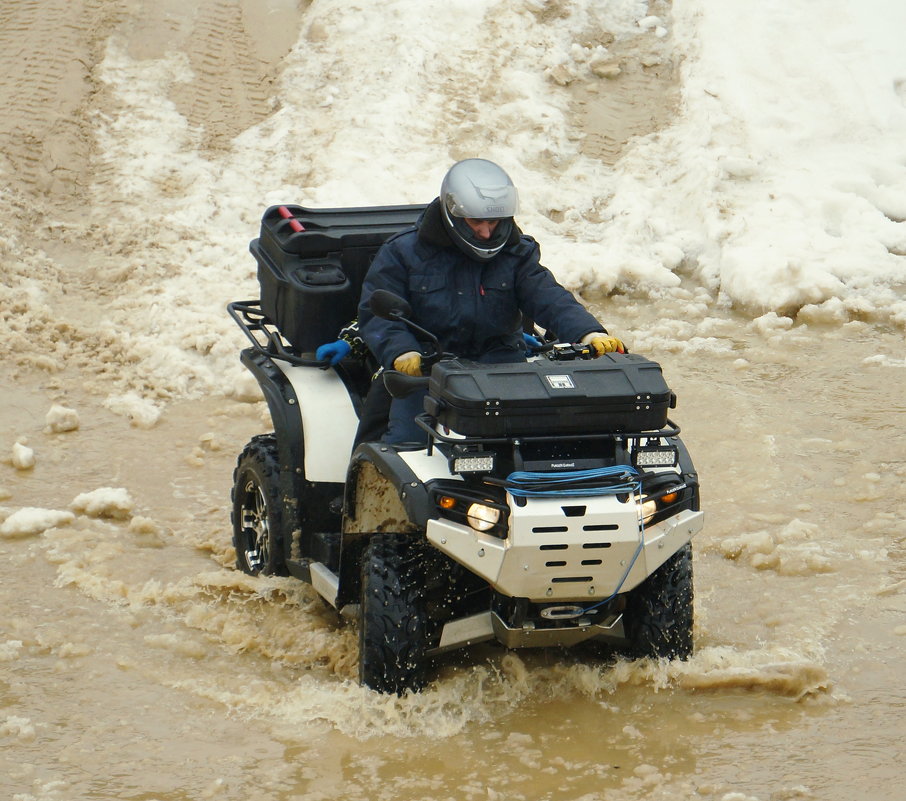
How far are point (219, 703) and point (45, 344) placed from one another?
4.77 metres

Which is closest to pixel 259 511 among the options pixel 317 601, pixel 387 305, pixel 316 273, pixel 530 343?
pixel 317 601

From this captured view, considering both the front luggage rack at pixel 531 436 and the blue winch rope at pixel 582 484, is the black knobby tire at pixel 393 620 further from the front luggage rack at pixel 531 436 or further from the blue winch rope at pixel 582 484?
the blue winch rope at pixel 582 484

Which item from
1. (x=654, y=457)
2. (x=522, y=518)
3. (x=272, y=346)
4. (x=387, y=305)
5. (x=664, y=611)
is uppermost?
(x=387, y=305)

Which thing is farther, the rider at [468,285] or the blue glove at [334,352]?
the blue glove at [334,352]

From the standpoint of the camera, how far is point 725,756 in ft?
15.5

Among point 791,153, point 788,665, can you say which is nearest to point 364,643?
point 788,665

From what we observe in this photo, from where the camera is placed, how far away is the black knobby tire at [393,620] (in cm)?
482

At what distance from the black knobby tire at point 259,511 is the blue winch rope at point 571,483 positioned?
1810 millimetres

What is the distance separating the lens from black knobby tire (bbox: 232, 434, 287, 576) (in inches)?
239

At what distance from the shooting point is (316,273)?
19.9ft

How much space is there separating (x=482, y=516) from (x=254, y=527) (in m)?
2.29

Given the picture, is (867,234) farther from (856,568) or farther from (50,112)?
(50,112)

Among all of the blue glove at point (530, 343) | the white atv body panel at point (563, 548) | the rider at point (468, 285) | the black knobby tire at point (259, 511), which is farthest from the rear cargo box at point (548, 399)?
the black knobby tire at point (259, 511)

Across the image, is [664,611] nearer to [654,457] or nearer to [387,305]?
[654,457]
